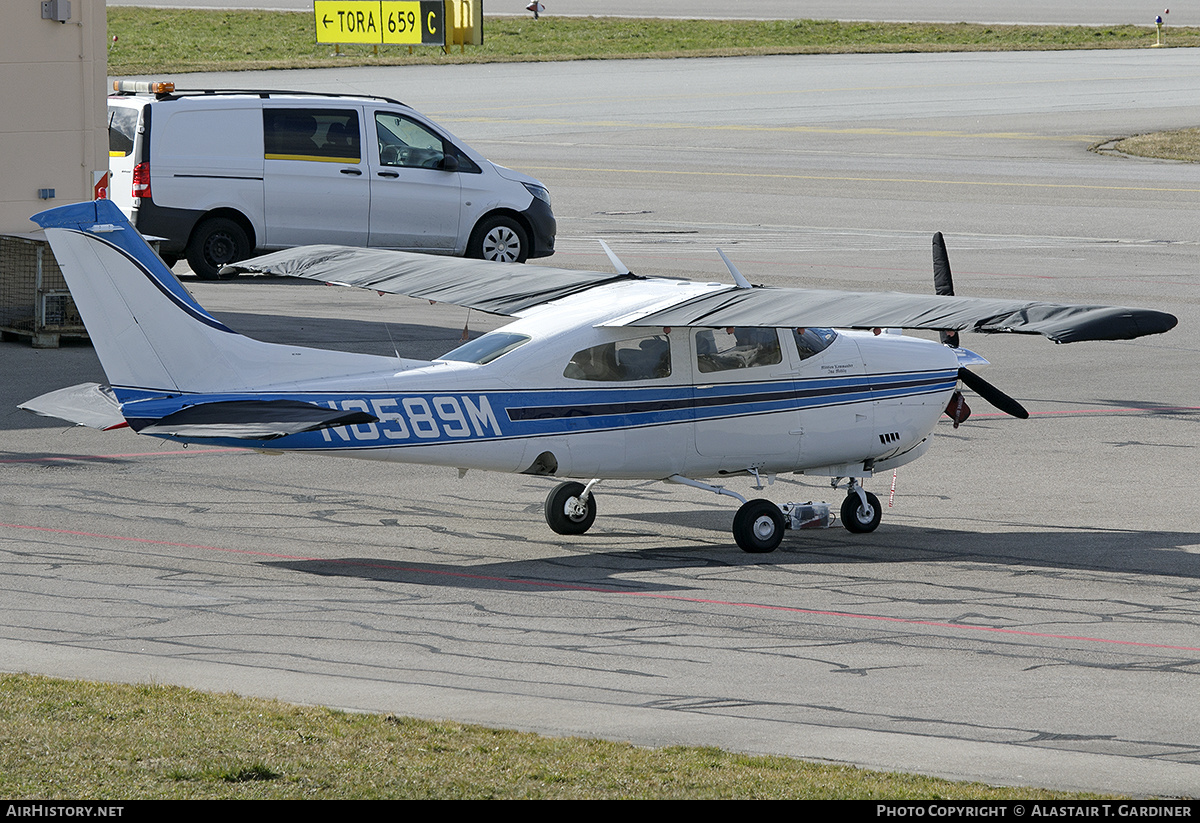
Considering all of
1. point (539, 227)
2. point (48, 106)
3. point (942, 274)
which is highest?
point (48, 106)

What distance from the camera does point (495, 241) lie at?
24.0 metres

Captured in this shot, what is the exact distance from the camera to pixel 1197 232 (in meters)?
28.8

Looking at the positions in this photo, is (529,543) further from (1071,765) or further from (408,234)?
(408,234)

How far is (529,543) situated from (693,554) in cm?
120

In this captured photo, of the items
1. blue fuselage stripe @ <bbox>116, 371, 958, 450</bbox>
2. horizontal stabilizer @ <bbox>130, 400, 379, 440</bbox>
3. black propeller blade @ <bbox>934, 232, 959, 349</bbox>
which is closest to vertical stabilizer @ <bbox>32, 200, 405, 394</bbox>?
blue fuselage stripe @ <bbox>116, 371, 958, 450</bbox>

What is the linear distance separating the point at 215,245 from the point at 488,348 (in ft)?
40.0

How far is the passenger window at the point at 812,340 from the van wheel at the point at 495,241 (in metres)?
11.8

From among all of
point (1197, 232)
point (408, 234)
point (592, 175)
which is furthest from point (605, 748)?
point (592, 175)

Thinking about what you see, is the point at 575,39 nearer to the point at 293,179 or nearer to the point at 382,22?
the point at 382,22

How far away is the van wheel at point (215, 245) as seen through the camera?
22.7m

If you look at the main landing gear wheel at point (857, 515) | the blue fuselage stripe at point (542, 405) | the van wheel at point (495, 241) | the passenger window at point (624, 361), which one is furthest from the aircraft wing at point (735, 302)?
the van wheel at point (495, 241)

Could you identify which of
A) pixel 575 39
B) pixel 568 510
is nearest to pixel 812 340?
pixel 568 510

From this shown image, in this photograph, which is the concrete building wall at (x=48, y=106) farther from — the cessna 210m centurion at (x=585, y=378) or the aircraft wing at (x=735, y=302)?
the cessna 210m centurion at (x=585, y=378)

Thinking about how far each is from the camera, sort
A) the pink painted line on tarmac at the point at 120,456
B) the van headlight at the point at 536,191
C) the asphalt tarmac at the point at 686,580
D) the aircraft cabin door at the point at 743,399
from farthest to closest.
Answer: the van headlight at the point at 536,191, the pink painted line on tarmac at the point at 120,456, the aircraft cabin door at the point at 743,399, the asphalt tarmac at the point at 686,580
